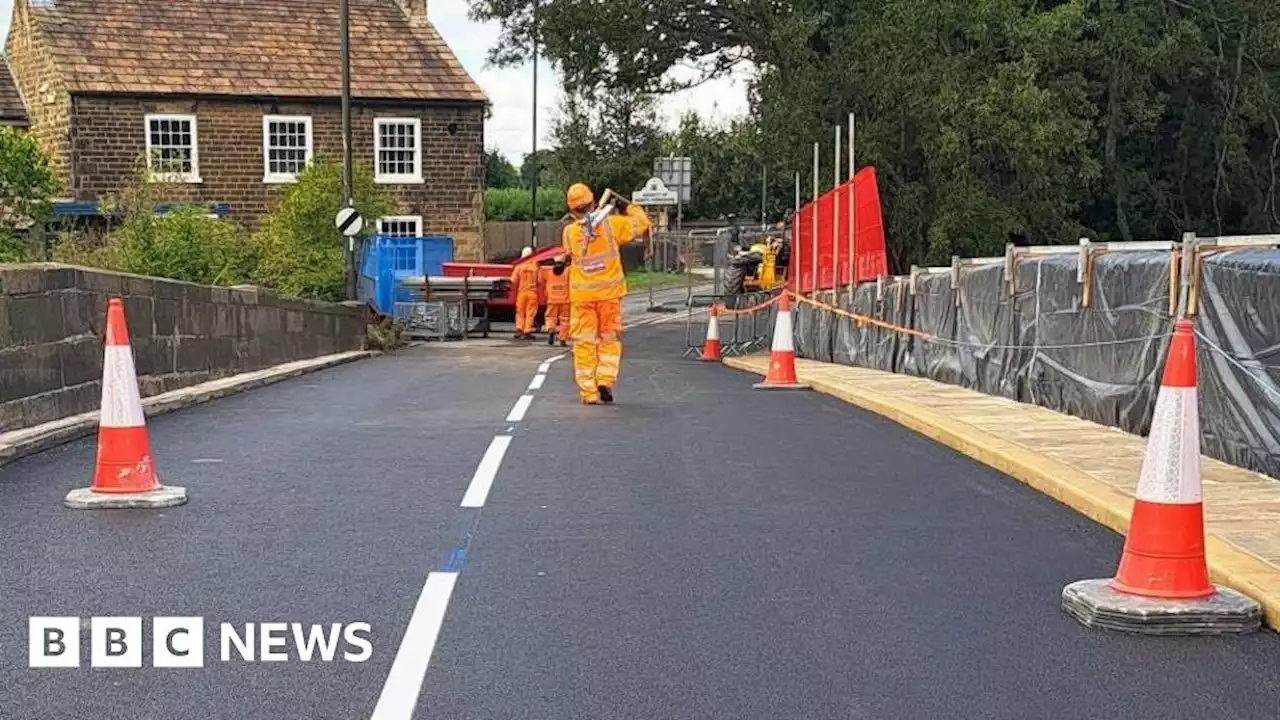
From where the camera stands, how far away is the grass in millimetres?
51925

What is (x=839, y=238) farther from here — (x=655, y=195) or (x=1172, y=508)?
(x=1172, y=508)

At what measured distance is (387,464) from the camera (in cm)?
839

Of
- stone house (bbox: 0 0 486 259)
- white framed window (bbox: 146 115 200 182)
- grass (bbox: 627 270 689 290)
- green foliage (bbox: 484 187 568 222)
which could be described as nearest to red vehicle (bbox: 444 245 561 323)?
stone house (bbox: 0 0 486 259)

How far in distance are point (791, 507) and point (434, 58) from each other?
1358 inches

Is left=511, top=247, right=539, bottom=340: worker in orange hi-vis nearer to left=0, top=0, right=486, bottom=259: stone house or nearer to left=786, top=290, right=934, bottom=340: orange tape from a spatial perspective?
left=0, top=0, right=486, bottom=259: stone house

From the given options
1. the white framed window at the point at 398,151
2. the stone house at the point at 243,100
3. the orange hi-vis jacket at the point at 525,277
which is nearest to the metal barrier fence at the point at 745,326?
the orange hi-vis jacket at the point at 525,277

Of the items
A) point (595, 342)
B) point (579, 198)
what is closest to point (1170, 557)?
point (595, 342)

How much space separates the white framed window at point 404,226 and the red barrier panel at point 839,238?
688 inches

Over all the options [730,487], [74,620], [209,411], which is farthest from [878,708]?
[209,411]

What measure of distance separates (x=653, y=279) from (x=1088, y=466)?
151ft

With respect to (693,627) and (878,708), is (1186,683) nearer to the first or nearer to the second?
(878,708)

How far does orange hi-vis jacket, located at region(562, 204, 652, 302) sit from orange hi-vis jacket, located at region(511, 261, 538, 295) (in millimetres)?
18387

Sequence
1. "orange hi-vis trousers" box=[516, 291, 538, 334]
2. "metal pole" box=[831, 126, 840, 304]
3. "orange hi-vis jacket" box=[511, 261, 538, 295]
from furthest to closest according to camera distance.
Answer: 1. "orange hi-vis jacket" box=[511, 261, 538, 295]
2. "orange hi-vis trousers" box=[516, 291, 538, 334]
3. "metal pole" box=[831, 126, 840, 304]

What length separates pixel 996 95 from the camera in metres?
23.6
